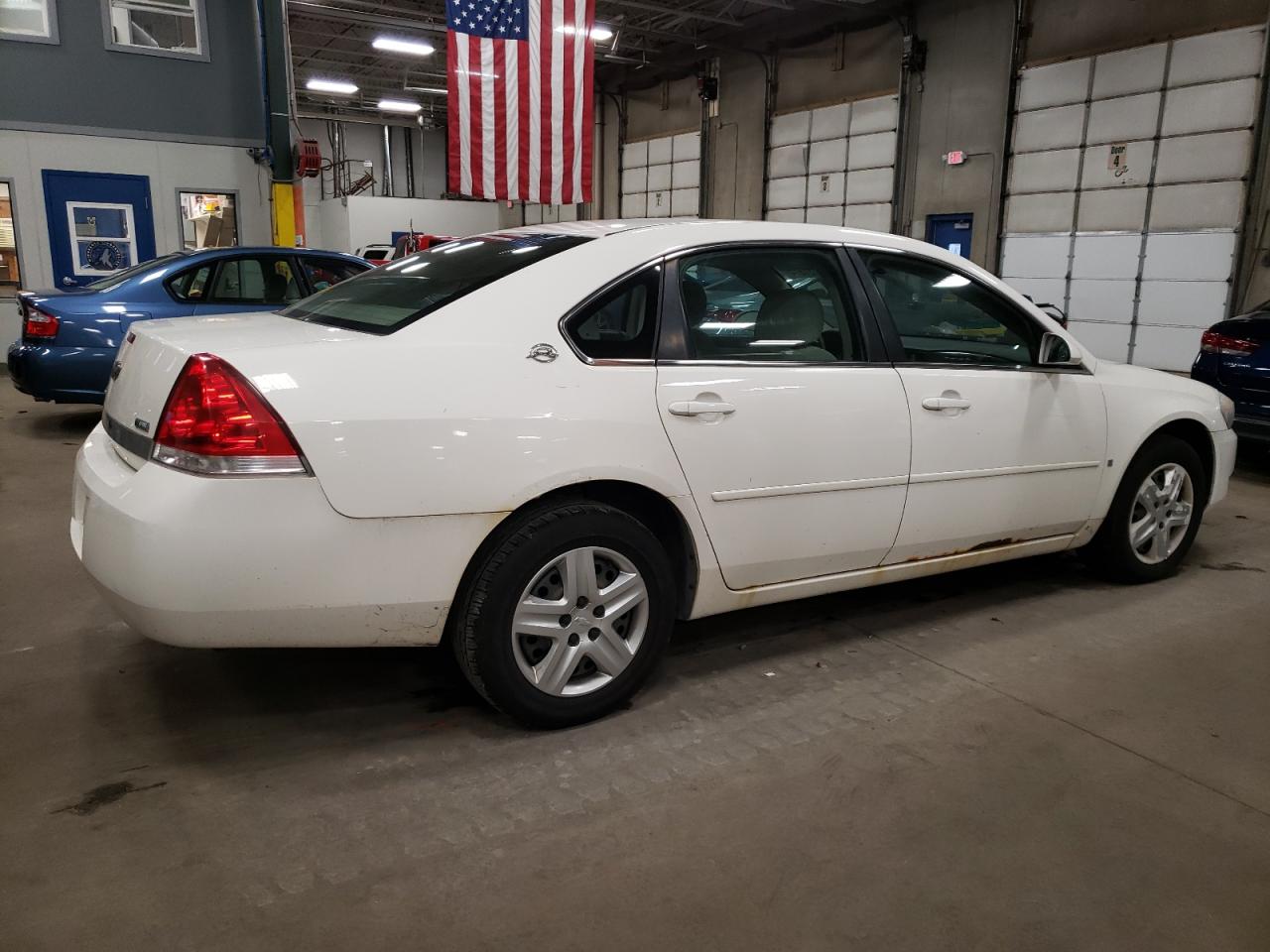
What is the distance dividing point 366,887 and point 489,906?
283 millimetres

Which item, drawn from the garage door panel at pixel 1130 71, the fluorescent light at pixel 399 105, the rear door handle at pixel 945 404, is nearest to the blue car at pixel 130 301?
the rear door handle at pixel 945 404

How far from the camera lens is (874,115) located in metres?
15.2

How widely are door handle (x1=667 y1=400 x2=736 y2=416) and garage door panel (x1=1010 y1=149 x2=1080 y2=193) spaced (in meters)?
12.2

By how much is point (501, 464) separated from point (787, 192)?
15957 millimetres

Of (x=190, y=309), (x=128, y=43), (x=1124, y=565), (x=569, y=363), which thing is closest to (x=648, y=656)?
(x=569, y=363)

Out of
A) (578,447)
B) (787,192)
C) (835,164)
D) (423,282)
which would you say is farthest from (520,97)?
(578,447)

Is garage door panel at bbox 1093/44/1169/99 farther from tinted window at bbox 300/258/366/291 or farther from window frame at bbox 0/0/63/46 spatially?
window frame at bbox 0/0/63/46

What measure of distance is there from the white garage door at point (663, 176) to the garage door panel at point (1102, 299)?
851 cm

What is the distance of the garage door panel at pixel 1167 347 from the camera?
1168 cm

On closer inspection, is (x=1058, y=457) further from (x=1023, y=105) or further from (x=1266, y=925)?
(x=1023, y=105)

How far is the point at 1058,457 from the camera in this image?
11.7 ft

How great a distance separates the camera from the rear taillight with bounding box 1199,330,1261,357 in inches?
251

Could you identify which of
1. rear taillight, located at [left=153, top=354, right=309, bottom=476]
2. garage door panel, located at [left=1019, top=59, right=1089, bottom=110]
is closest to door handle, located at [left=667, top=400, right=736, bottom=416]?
rear taillight, located at [left=153, top=354, right=309, bottom=476]

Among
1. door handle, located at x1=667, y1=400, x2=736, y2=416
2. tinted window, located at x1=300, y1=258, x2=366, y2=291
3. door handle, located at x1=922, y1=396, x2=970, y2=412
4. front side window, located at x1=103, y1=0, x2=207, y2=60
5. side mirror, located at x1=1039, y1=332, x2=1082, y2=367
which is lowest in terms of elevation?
door handle, located at x1=922, y1=396, x2=970, y2=412
